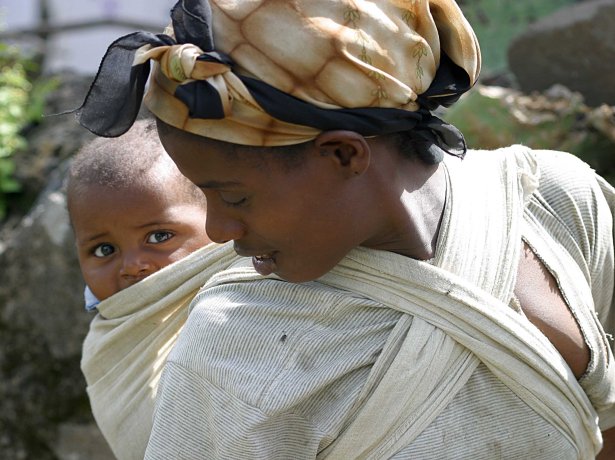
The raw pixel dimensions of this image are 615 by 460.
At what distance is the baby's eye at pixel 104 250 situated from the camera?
9.48 feet

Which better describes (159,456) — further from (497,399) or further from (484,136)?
(484,136)

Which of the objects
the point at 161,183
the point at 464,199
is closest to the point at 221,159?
the point at 464,199

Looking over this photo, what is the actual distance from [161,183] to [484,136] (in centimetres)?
210

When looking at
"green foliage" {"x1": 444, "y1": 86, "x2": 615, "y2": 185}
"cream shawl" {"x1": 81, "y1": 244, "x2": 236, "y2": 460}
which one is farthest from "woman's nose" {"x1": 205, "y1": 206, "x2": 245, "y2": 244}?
"green foliage" {"x1": 444, "y1": 86, "x2": 615, "y2": 185}

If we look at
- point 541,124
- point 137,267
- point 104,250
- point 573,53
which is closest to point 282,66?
point 137,267

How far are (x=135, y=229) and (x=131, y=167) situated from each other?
7.2 inches

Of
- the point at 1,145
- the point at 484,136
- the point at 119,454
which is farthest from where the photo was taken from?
the point at 1,145

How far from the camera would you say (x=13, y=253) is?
4785mm

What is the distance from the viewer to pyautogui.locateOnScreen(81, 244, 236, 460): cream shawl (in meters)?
2.54

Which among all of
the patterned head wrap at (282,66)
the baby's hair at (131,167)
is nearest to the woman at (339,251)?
the patterned head wrap at (282,66)

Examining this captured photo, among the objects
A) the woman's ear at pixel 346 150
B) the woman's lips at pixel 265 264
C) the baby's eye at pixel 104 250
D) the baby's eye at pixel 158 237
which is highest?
the woman's ear at pixel 346 150

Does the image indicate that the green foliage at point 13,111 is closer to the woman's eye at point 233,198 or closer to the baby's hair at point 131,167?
the baby's hair at point 131,167

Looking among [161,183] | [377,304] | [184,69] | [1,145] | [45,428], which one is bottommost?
[45,428]

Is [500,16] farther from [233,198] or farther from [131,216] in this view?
[233,198]
